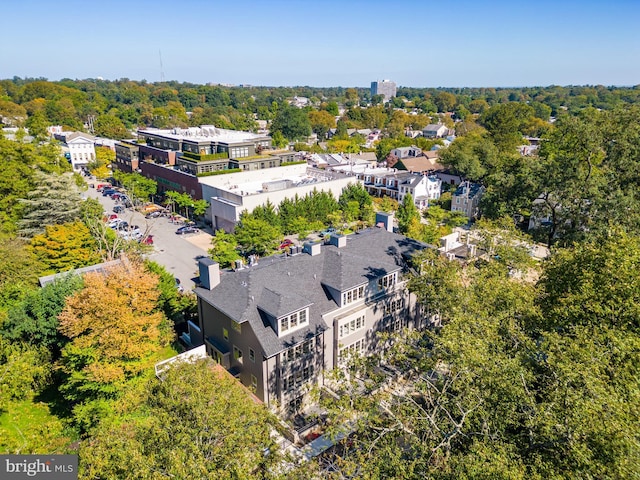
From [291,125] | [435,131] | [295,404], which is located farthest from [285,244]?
[435,131]

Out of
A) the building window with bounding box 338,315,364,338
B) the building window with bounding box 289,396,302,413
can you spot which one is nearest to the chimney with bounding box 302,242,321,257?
the building window with bounding box 338,315,364,338

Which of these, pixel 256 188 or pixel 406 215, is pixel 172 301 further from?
pixel 406 215

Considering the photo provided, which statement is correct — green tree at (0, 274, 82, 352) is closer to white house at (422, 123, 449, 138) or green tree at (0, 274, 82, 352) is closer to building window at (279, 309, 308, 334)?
building window at (279, 309, 308, 334)

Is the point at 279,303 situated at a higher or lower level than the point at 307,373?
higher

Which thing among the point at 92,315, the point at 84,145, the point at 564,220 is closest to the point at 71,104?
the point at 84,145

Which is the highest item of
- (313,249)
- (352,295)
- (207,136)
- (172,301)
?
(207,136)

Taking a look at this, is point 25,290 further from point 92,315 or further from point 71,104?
point 71,104

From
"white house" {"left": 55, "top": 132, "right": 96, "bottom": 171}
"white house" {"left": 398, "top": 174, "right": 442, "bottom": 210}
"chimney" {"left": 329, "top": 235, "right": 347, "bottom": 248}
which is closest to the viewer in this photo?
"chimney" {"left": 329, "top": 235, "right": 347, "bottom": 248}
